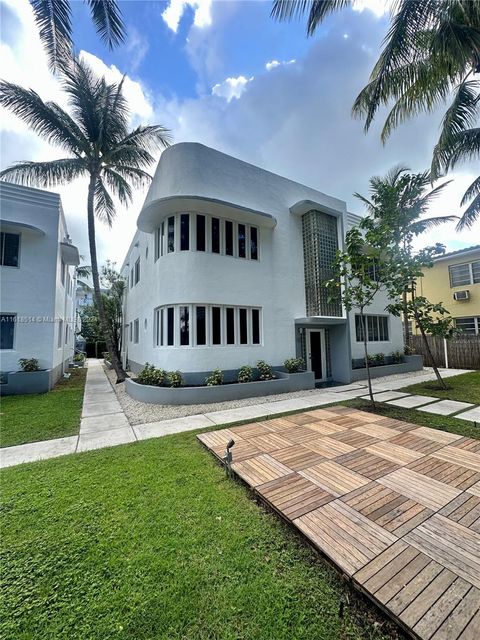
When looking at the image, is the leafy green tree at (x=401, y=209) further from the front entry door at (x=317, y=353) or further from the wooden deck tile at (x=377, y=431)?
the wooden deck tile at (x=377, y=431)

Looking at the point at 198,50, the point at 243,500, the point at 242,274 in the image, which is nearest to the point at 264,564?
the point at 243,500

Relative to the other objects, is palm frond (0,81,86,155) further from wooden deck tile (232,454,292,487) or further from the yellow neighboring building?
the yellow neighboring building

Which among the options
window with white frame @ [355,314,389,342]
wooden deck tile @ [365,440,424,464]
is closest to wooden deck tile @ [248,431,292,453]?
wooden deck tile @ [365,440,424,464]

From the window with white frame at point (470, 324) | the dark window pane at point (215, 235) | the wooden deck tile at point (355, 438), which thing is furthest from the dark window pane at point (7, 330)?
the window with white frame at point (470, 324)

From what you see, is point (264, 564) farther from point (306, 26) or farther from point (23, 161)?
point (23, 161)

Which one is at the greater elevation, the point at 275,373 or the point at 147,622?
the point at 275,373

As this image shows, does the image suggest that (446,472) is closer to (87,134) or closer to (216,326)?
(216,326)

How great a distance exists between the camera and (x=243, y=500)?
3.59 meters

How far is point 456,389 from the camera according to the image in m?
→ 10.1

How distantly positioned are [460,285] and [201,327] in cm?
1890

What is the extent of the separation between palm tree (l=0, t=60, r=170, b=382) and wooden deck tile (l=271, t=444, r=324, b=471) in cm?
1082

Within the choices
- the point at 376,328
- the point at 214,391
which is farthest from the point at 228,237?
the point at 376,328

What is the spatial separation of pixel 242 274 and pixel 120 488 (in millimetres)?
8364

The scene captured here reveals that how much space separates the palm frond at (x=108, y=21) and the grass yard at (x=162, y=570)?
8.80 metres
